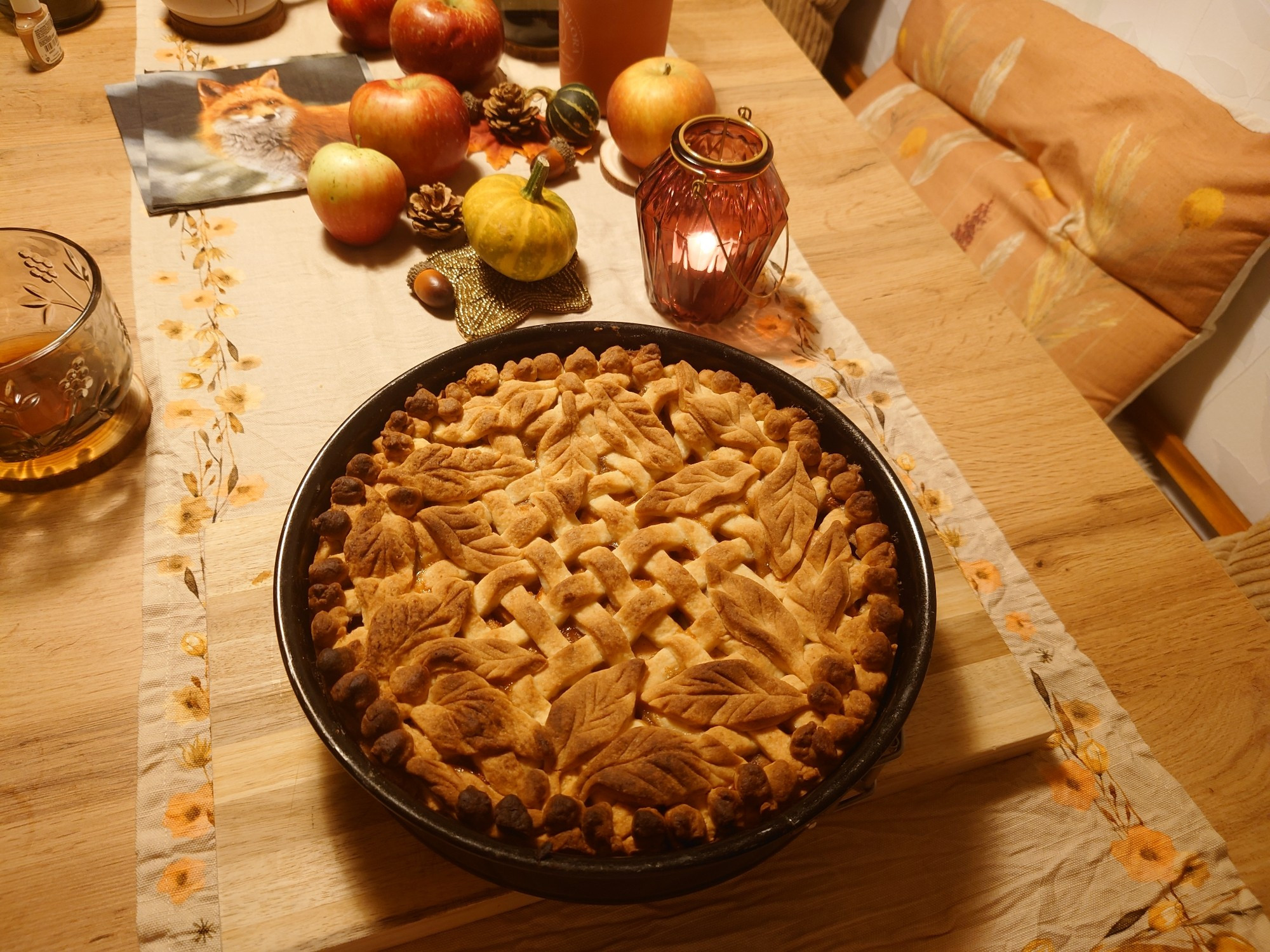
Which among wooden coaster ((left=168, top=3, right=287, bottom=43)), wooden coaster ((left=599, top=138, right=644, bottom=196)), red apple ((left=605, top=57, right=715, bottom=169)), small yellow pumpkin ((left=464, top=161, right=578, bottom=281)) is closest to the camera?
small yellow pumpkin ((left=464, top=161, right=578, bottom=281))

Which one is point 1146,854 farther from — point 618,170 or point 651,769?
point 618,170

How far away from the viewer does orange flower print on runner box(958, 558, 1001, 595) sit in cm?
103

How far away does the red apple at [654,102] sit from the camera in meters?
1.28

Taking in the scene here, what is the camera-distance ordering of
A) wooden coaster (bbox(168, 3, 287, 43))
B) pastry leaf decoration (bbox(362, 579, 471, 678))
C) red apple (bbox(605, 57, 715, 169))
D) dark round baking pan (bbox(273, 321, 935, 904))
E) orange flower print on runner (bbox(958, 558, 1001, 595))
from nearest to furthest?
dark round baking pan (bbox(273, 321, 935, 904)), pastry leaf decoration (bbox(362, 579, 471, 678)), orange flower print on runner (bbox(958, 558, 1001, 595)), red apple (bbox(605, 57, 715, 169)), wooden coaster (bbox(168, 3, 287, 43))

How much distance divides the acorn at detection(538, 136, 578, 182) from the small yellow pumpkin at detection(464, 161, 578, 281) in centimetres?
17

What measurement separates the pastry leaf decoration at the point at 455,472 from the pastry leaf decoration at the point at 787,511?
0.24m

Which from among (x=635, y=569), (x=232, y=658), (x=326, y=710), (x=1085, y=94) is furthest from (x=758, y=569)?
(x=1085, y=94)

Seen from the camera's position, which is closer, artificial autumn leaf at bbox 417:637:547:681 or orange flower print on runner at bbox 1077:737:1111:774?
artificial autumn leaf at bbox 417:637:547:681

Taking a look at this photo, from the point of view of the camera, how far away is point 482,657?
0.72 meters

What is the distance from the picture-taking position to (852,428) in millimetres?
878

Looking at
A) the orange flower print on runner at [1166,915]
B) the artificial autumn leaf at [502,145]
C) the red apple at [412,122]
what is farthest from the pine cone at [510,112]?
the orange flower print on runner at [1166,915]

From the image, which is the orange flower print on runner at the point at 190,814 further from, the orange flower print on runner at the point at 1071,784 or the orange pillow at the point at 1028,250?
the orange pillow at the point at 1028,250

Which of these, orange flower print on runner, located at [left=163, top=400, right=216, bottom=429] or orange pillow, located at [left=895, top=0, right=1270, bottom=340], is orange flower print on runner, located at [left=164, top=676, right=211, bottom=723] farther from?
orange pillow, located at [left=895, top=0, right=1270, bottom=340]

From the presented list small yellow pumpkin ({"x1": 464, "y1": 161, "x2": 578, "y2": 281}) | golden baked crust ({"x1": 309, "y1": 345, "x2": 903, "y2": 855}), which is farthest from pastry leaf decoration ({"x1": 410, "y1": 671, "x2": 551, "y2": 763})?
small yellow pumpkin ({"x1": 464, "y1": 161, "x2": 578, "y2": 281})
